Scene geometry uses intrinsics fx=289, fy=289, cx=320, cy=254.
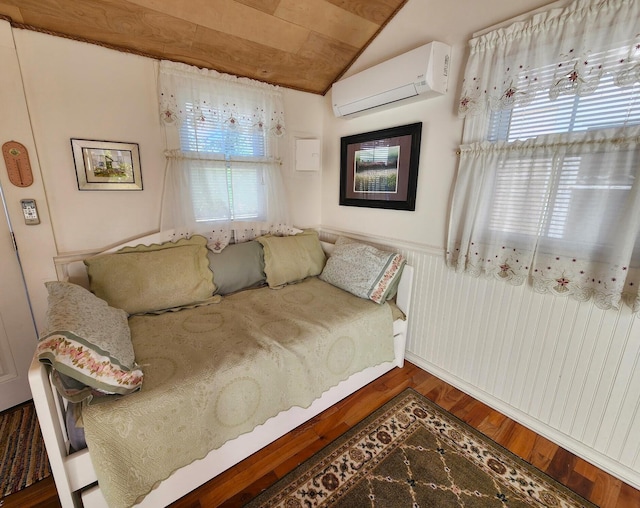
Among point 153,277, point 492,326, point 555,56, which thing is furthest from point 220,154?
point 492,326

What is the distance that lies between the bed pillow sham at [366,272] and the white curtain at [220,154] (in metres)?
0.70

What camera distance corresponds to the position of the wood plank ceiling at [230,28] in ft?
5.07

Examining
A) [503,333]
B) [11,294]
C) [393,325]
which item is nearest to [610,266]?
[503,333]

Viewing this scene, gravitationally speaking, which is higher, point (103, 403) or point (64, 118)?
point (64, 118)

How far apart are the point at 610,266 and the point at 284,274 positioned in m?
1.85

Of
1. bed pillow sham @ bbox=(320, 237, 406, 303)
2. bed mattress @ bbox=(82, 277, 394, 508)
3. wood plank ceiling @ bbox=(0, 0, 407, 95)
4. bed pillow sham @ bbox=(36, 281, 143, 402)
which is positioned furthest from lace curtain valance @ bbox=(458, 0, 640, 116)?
bed pillow sham @ bbox=(36, 281, 143, 402)

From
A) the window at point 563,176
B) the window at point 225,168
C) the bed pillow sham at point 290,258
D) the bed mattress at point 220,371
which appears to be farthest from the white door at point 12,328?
the window at point 563,176

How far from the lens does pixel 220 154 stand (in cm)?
219

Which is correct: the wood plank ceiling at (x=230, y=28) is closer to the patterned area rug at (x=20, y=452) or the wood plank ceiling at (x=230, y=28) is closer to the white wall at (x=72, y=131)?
the white wall at (x=72, y=131)

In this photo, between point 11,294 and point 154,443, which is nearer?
point 154,443

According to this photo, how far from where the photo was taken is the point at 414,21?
1912mm

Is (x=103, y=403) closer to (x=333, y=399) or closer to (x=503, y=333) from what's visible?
(x=333, y=399)

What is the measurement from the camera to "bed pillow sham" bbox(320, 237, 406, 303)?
2.01 meters

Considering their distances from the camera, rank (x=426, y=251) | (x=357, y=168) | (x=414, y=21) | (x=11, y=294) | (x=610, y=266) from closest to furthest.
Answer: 1. (x=610, y=266)
2. (x=11, y=294)
3. (x=414, y=21)
4. (x=426, y=251)
5. (x=357, y=168)
